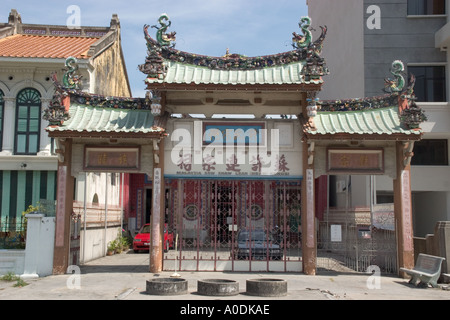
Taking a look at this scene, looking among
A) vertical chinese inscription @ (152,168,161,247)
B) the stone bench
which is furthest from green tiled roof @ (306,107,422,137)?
vertical chinese inscription @ (152,168,161,247)

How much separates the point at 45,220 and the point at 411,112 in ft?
38.3

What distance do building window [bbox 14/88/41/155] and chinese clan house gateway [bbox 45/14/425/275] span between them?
6.03 m

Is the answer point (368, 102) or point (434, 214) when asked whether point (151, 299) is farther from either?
point (434, 214)

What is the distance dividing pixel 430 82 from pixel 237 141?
12491 mm

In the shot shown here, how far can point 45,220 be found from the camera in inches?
593

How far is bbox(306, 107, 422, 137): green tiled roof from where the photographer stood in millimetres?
14812

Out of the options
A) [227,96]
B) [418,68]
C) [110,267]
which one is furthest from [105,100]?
[418,68]

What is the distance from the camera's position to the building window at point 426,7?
2369 centimetres

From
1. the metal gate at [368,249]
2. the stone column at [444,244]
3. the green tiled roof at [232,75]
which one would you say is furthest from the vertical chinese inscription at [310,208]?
the stone column at [444,244]

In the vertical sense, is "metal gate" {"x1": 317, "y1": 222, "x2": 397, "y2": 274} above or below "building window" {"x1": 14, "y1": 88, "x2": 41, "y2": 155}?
below

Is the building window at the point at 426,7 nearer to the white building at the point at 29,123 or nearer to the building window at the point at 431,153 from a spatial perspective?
the building window at the point at 431,153

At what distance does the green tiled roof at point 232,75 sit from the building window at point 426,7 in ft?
36.0

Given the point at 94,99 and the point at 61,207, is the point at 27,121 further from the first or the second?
the point at 61,207

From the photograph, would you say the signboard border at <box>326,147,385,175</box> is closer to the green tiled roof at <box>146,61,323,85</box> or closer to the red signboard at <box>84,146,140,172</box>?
the green tiled roof at <box>146,61,323,85</box>
